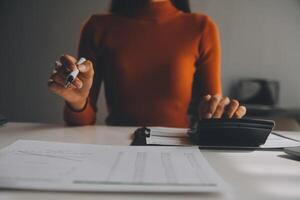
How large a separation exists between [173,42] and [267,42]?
4.60ft

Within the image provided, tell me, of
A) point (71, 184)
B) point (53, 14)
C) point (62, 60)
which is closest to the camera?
point (71, 184)

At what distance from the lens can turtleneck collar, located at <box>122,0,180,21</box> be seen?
1.29 metres

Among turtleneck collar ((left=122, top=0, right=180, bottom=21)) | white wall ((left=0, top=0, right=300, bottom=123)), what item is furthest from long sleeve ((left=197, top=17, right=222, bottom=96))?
white wall ((left=0, top=0, right=300, bottom=123))

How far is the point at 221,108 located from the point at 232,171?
1.17 feet

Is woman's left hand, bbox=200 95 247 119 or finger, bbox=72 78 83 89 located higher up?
finger, bbox=72 78 83 89

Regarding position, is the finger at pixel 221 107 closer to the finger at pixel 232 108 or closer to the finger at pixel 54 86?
the finger at pixel 232 108

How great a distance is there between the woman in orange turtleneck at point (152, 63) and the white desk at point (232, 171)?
1.35ft

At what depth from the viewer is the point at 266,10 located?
2.37 m

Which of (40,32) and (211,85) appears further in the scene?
(40,32)

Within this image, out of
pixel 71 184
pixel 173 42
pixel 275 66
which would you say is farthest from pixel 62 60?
pixel 275 66

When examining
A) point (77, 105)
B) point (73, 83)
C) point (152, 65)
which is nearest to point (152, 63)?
point (152, 65)

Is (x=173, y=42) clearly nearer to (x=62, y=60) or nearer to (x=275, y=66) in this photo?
(x=62, y=60)

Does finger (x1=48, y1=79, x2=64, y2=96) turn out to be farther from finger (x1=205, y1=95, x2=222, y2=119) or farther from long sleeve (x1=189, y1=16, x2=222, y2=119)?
long sleeve (x1=189, y1=16, x2=222, y2=119)

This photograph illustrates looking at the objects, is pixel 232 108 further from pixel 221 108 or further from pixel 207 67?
pixel 207 67
